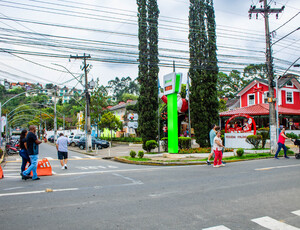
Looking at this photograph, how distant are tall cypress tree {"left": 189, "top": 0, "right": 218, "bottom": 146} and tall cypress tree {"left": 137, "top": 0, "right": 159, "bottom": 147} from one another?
126 inches

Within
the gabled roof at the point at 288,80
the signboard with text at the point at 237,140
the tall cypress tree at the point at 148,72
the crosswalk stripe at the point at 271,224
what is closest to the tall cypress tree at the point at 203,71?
the signboard with text at the point at 237,140

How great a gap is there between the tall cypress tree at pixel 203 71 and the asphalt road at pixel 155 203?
13188 mm

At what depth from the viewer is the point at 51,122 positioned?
85938mm

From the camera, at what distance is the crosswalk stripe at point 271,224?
14.3 feet

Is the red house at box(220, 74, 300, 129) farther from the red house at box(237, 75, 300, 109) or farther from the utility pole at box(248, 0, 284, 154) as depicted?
the utility pole at box(248, 0, 284, 154)

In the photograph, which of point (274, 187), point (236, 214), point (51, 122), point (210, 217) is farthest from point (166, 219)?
point (51, 122)

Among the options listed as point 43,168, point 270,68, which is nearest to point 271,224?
point 43,168

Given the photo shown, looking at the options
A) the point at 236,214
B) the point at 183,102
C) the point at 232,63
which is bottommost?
the point at 236,214

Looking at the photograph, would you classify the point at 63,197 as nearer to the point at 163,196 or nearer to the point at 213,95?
the point at 163,196

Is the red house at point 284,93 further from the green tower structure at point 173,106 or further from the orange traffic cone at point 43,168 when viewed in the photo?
the orange traffic cone at point 43,168

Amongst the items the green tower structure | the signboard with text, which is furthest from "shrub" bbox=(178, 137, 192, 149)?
the signboard with text

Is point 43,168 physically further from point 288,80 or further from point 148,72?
point 288,80

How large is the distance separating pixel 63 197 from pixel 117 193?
4.26 ft

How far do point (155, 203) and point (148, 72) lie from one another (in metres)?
18.2
